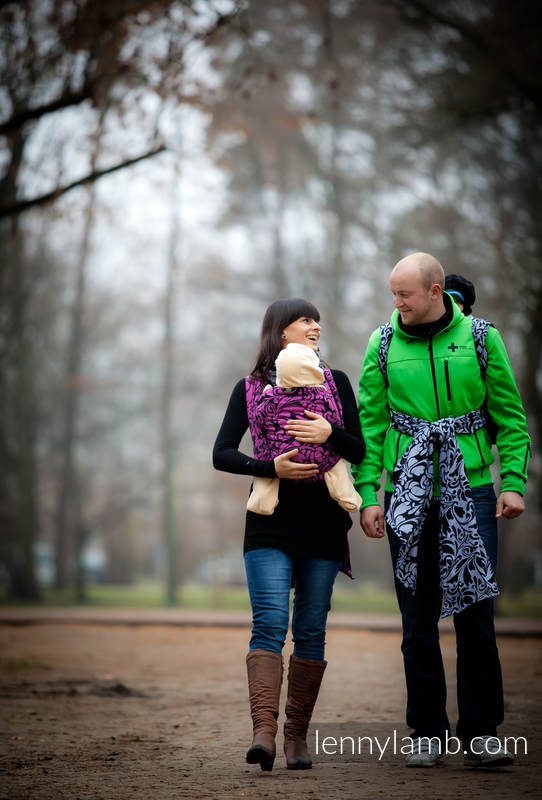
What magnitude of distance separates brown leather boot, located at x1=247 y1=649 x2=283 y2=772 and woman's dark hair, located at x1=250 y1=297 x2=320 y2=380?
1216 millimetres

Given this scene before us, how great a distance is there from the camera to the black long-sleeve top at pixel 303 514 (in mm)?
4062

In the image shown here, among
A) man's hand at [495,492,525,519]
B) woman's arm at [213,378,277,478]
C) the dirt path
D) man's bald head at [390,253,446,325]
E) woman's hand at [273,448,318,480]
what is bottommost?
the dirt path

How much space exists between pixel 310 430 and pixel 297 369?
0.86 feet

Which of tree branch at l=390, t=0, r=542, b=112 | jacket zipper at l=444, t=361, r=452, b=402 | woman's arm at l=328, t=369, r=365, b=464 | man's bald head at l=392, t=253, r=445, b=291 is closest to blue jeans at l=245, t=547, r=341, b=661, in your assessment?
woman's arm at l=328, t=369, r=365, b=464

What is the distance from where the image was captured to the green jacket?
4086 millimetres

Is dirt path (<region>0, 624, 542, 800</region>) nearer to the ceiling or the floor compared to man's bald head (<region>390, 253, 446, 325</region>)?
nearer to the floor


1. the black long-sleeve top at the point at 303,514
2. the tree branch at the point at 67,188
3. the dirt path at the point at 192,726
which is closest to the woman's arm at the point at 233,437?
the black long-sleeve top at the point at 303,514

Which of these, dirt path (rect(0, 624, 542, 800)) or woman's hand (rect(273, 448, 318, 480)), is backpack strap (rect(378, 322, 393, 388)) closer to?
woman's hand (rect(273, 448, 318, 480))

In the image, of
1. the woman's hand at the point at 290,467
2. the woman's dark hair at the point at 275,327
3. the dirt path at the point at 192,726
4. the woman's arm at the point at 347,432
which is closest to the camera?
A: the dirt path at the point at 192,726

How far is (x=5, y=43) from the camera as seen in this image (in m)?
9.36

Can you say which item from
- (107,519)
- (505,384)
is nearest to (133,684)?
(505,384)

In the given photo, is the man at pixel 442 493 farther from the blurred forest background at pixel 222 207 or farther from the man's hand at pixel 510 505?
the blurred forest background at pixel 222 207

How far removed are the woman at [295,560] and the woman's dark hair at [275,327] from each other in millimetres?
13

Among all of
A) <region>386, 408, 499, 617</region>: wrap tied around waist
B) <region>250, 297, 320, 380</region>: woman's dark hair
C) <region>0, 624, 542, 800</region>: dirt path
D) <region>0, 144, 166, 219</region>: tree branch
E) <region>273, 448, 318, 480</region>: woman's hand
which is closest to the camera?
<region>0, 624, 542, 800</region>: dirt path
